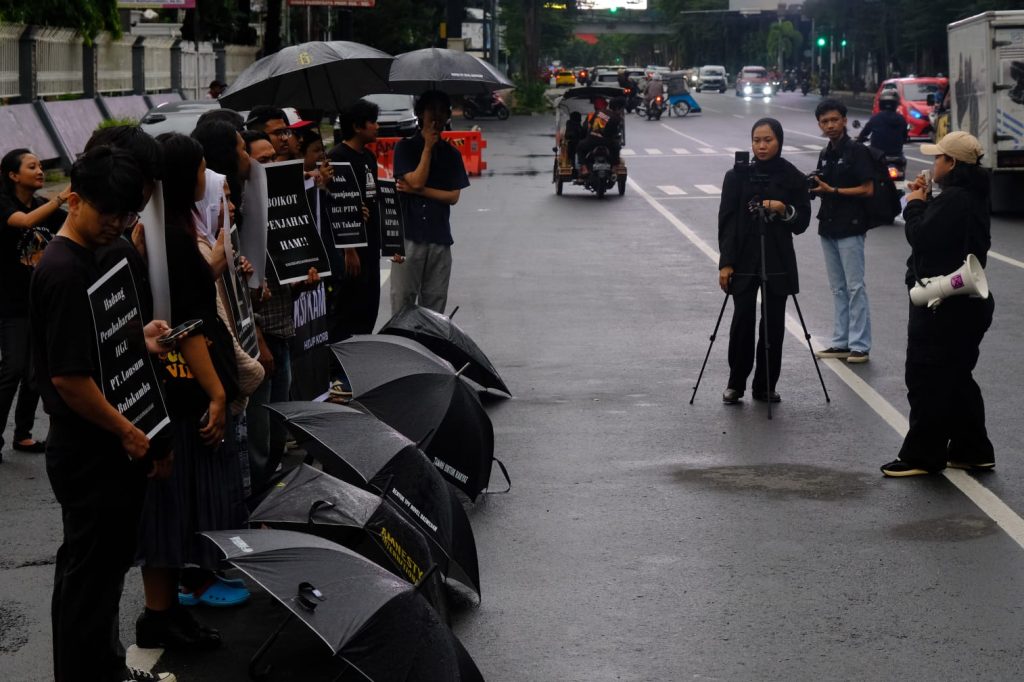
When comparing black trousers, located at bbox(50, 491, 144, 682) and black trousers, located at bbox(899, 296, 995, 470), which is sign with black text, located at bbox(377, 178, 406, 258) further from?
black trousers, located at bbox(50, 491, 144, 682)

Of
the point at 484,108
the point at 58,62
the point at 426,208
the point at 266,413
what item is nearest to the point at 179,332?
the point at 266,413

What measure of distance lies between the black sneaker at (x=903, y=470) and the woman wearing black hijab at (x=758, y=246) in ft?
6.07

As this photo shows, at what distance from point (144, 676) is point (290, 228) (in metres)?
2.69

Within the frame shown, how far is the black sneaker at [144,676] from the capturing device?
4.94 meters

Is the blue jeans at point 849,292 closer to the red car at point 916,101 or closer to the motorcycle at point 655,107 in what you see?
the red car at point 916,101

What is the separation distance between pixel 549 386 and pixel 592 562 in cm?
400

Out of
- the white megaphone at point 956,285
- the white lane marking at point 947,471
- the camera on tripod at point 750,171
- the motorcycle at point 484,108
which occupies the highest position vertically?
the motorcycle at point 484,108

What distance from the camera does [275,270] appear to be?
702 cm

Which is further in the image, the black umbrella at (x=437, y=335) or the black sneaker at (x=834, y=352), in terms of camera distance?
the black sneaker at (x=834, y=352)

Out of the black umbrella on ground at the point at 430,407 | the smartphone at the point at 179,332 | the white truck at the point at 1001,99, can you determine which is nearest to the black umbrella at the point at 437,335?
the black umbrella on ground at the point at 430,407

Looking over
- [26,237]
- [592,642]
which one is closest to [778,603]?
[592,642]

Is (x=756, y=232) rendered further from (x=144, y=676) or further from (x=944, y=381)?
(x=144, y=676)

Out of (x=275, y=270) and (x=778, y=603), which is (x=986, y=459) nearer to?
(x=778, y=603)

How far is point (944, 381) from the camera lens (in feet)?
26.0
